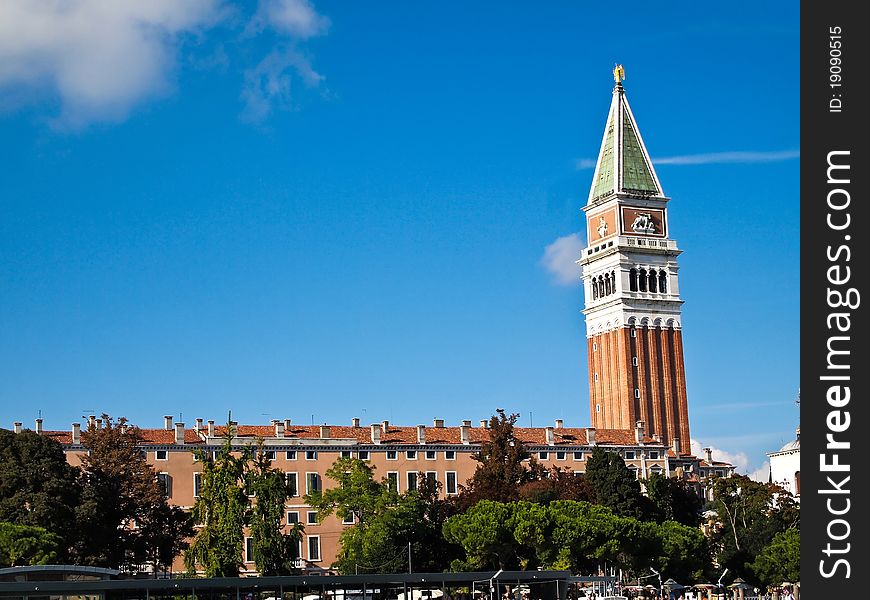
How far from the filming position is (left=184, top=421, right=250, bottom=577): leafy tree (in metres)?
49.8

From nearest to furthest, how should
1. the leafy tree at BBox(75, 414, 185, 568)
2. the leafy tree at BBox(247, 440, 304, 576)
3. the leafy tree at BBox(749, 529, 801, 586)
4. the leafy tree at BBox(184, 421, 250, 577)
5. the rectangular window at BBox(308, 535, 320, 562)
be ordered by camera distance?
the leafy tree at BBox(184, 421, 250, 577)
the leafy tree at BBox(247, 440, 304, 576)
the leafy tree at BBox(75, 414, 185, 568)
the leafy tree at BBox(749, 529, 801, 586)
the rectangular window at BBox(308, 535, 320, 562)

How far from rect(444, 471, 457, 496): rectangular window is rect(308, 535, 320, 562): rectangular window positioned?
10.5m

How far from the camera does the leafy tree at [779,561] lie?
67.4 m

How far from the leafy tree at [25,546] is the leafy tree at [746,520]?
37.7 metres

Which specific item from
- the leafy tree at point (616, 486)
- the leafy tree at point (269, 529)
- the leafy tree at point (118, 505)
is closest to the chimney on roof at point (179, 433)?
the leafy tree at point (118, 505)

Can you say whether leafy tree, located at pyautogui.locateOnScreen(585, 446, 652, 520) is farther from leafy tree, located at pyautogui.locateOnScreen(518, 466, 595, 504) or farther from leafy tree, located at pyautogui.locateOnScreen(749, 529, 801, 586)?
leafy tree, located at pyautogui.locateOnScreen(749, 529, 801, 586)

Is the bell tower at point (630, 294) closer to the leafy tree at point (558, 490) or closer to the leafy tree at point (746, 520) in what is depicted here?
the leafy tree at point (746, 520)

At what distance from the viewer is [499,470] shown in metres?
73.3

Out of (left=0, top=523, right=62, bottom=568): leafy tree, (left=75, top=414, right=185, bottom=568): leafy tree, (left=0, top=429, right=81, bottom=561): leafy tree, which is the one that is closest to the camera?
(left=0, top=523, right=62, bottom=568): leafy tree

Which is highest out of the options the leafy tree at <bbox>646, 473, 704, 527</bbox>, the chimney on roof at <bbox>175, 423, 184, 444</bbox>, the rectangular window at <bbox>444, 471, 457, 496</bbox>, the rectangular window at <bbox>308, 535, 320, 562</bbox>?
the chimney on roof at <bbox>175, 423, 184, 444</bbox>

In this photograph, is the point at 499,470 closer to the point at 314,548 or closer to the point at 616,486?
the point at 616,486
